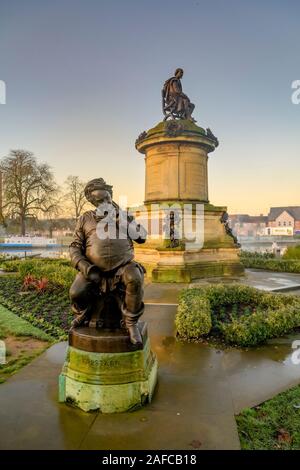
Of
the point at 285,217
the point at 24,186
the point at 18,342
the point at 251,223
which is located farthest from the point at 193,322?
the point at 251,223

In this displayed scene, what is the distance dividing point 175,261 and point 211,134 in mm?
5833

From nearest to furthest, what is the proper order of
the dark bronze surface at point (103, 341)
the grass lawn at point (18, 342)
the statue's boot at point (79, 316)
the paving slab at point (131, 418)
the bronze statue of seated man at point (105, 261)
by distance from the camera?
the paving slab at point (131, 418)
the dark bronze surface at point (103, 341)
the bronze statue of seated man at point (105, 261)
the statue's boot at point (79, 316)
the grass lawn at point (18, 342)

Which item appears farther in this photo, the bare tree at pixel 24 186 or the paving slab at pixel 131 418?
the bare tree at pixel 24 186

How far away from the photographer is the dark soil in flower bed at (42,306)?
703cm

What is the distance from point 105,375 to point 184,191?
11.4 m

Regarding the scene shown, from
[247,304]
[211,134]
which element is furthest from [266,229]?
[247,304]

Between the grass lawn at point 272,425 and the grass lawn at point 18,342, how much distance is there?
2.94 metres

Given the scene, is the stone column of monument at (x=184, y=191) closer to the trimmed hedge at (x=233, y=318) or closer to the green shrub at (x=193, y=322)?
the trimmed hedge at (x=233, y=318)

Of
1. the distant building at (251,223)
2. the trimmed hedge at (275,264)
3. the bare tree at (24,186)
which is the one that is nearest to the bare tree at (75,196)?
the bare tree at (24,186)

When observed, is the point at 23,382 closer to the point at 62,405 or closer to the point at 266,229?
the point at 62,405

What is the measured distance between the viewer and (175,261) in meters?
12.5

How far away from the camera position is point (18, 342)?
6023 millimetres

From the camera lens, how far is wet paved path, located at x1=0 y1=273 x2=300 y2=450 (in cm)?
296
